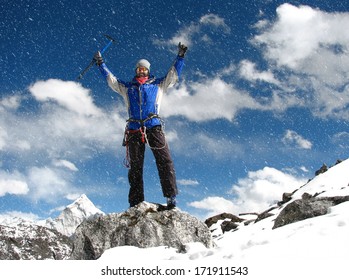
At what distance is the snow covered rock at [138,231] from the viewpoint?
7.78 metres

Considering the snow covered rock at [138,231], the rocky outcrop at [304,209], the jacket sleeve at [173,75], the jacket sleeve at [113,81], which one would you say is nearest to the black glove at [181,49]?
the jacket sleeve at [173,75]

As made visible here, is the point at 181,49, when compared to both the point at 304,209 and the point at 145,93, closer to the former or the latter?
the point at 145,93

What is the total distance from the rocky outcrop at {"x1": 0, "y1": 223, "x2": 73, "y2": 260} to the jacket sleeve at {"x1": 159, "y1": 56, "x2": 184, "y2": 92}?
14.4 meters

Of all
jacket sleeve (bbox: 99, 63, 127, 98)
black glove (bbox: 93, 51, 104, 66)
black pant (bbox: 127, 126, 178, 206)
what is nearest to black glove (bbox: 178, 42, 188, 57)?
jacket sleeve (bbox: 99, 63, 127, 98)

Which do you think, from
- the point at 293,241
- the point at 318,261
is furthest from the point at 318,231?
the point at 318,261

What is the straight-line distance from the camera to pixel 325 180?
32531 millimetres

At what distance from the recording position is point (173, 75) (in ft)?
29.5

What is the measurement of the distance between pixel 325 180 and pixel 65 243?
23.2 meters

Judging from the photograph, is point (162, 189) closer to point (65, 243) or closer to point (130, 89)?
point (130, 89)

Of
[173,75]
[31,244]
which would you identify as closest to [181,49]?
[173,75]

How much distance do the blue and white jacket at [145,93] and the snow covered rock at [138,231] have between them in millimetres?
2183

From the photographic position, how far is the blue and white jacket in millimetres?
8734

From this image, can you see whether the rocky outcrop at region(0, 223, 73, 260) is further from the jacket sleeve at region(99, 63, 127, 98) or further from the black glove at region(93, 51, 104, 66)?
the black glove at region(93, 51, 104, 66)

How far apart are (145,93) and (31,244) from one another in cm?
1680
